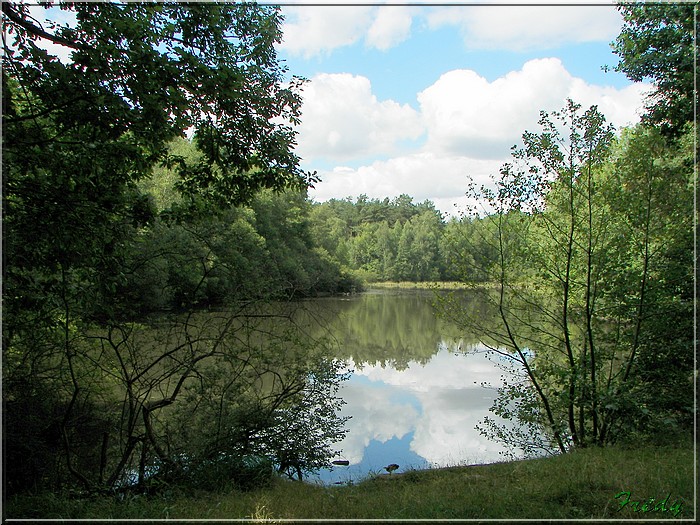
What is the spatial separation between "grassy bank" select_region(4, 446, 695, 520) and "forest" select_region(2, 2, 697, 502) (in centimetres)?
52

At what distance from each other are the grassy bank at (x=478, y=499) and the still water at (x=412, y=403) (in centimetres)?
171

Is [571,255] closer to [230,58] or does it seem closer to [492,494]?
[492,494]

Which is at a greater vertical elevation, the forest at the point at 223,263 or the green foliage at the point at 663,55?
the green foliage at the point at 663,55

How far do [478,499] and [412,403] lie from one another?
6086mm

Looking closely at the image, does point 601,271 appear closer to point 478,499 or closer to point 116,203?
point 478,499

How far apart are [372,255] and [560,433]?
46.4 meters

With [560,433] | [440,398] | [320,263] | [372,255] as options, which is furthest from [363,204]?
[560,433]

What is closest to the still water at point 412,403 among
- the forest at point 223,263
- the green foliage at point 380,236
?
the forest at point 223,263

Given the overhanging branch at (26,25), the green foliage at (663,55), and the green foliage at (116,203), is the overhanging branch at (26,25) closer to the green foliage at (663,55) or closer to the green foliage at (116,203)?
the green foliage at (116,203)

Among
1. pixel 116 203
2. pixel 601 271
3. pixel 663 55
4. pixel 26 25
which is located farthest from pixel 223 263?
pixel 663 55

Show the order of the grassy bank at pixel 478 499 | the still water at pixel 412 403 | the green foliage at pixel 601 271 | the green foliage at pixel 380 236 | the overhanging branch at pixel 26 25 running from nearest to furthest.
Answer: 1. the grassy bank at pixel 478 499
2. the overhanging branch at pixel 26 25
3. the green foliage at pixel 601 271
4. the still water at pixel 412 403
5. the green foliage at pixel 380 236

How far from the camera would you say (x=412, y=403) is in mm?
9477

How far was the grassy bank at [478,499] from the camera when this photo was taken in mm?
3211

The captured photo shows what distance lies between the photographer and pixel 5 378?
411 centimetres
